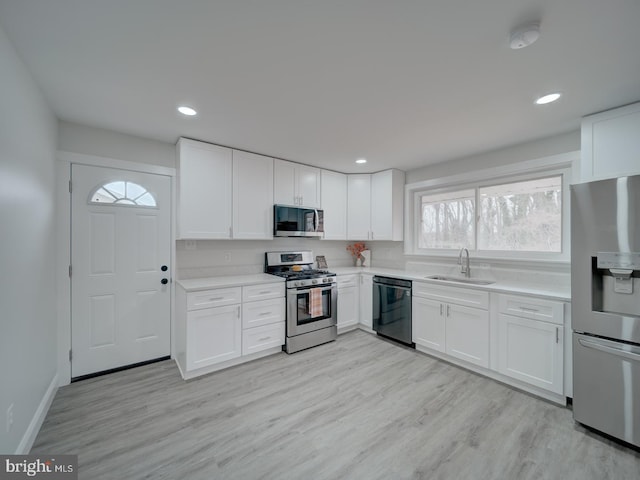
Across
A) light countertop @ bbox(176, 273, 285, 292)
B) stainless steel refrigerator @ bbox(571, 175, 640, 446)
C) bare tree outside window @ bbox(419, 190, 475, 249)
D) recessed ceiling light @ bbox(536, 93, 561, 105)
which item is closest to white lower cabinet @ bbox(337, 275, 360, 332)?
light countertop @ bbox(176, 273, 285, 292)

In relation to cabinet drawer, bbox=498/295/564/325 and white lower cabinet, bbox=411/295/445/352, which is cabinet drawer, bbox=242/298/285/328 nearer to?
white lower cabinet, bbox=411/295/445/352

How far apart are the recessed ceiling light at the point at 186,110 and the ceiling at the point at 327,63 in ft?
0.23

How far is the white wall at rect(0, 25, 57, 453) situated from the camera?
4.76ft

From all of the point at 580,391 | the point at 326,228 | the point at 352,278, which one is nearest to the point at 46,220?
the point at 326,228

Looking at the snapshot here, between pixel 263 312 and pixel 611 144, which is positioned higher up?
pixel 611 144

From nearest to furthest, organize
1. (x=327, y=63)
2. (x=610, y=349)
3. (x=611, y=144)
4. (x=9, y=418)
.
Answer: (x=9, y=418) → (x=327, y=63) → (x=610, y=349) → (x=611, y=144)

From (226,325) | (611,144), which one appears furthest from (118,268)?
(611,144)

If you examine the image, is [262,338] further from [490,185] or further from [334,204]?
[490,185]

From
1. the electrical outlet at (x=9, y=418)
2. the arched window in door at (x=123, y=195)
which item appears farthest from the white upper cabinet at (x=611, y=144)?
the electrical outlet at (x=9, y=418)

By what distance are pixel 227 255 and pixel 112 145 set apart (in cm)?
167

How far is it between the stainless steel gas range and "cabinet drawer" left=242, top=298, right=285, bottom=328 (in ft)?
0.36

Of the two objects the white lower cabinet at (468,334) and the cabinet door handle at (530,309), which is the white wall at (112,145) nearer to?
the white lower cabinet at (468,334)

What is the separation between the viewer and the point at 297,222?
3695 millimetres

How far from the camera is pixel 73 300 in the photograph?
2551 mm
